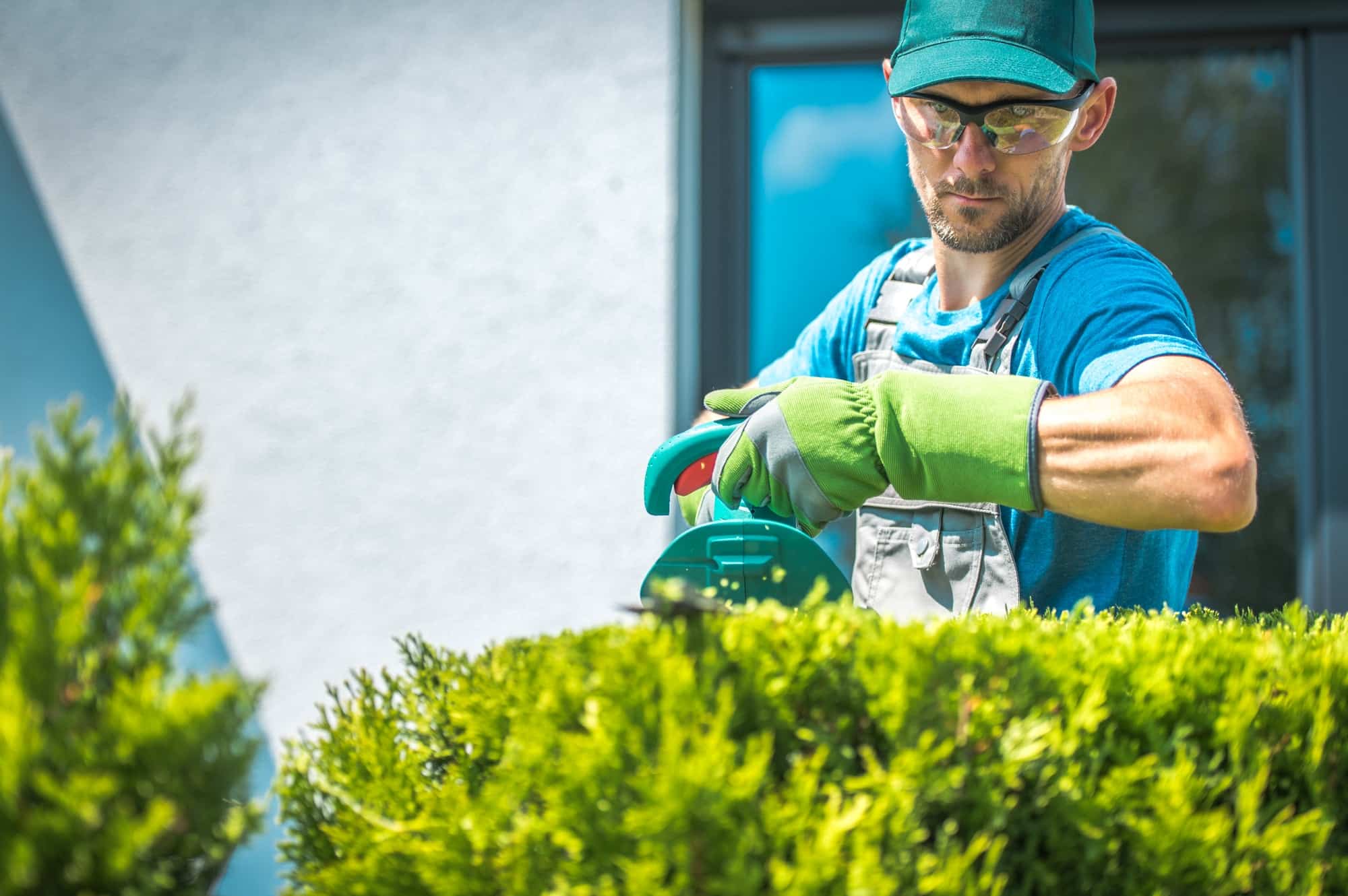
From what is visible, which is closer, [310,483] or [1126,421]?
[1126,421]

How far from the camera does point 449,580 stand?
3357mm

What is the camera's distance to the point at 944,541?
1.85 metres

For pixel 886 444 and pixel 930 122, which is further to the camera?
pixel 930 122

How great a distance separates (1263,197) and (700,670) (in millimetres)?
3149

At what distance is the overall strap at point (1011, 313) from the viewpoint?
5.99ft

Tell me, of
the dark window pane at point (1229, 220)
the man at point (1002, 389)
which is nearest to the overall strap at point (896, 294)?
the man at point (1002, 389)

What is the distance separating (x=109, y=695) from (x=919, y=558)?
1.32 m

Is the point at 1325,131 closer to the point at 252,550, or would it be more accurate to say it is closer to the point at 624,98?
the point at 624,98

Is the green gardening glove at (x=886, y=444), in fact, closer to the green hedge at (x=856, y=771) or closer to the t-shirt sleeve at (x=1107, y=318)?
the t-shirt sleeve at (x=1107, y=318)

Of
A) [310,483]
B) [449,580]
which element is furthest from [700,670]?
[310,483]

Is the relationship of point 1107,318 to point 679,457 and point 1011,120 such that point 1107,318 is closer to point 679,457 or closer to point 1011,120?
point 1011,120

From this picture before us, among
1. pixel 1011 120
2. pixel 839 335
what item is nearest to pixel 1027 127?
pixel 1011 120

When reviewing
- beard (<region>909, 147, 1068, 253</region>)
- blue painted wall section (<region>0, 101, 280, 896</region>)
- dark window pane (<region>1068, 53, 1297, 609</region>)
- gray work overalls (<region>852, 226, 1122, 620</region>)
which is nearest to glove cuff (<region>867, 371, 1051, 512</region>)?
gray work overalls (<region>852, 226, 1122, 620</region>)

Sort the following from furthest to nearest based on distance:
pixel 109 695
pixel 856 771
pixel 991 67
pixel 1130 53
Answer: pixel 1130 53 → pixel 991 67 → pixel 856 771 → pixel 109 695
